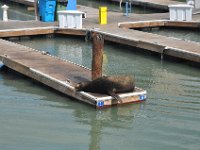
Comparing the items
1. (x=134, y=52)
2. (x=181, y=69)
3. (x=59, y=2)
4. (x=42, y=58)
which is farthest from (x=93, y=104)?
(x=59, y=2)

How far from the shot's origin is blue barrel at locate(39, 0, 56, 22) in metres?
→ 21.5

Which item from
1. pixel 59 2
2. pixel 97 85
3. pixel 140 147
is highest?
pixel 59 2

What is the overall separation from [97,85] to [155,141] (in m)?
2.28

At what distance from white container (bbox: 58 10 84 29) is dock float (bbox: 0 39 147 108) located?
13.5 ft

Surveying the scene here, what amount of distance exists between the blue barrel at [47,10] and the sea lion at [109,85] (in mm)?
10262

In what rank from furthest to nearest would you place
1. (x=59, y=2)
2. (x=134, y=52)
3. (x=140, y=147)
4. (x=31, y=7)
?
(x=31, y=7), (x=59, y=2), (x=134, y=52), (x=140, y=147)

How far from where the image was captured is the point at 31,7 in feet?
97.2

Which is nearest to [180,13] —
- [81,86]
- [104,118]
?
[81,86]

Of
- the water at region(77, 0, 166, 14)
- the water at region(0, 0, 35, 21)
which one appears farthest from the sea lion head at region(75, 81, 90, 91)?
the water at region(77, 0, 166, 14)

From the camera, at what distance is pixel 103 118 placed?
11117 mm

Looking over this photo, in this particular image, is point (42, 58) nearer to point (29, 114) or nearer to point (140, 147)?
point (29, 114)

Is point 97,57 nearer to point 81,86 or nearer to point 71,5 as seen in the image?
point 81,86

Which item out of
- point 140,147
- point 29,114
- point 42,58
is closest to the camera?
point 140,147

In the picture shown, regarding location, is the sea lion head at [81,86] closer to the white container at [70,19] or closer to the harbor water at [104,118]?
the harbor water at [104,118]
